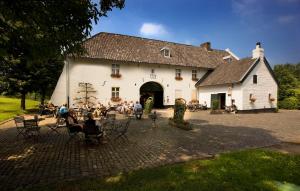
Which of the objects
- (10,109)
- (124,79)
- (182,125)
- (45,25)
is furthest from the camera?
(124,79)

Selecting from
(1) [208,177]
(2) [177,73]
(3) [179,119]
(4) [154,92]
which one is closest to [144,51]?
(2) [177,73]

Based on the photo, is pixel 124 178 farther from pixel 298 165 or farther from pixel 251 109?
pixel 251 109

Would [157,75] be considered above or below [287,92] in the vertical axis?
above

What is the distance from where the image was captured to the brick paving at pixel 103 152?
270 inches

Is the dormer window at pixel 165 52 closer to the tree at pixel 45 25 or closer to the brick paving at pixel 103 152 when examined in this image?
the brick paving at pixel 103 152

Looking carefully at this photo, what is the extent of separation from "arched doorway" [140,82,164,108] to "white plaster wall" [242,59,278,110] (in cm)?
1045

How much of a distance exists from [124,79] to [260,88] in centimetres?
1625

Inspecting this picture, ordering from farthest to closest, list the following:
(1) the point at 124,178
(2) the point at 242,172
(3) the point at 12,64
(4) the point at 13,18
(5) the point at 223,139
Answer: (3) the point at 12,64 < (5) the point at 223,139 < (2) the point at 242,172 < (1) the point at 124,178 < (4) the point at 13,18

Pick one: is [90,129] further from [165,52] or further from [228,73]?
[228,73]

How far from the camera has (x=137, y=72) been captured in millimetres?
30266

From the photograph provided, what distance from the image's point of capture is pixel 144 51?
103 feet

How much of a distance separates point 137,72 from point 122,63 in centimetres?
219

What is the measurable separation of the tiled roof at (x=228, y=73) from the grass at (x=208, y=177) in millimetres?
21352

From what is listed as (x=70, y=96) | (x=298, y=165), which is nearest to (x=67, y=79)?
(x=70, y=96)
